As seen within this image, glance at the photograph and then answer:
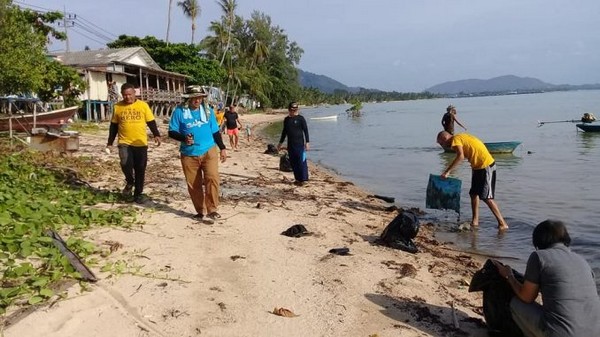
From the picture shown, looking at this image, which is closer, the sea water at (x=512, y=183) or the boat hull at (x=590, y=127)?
the sea water at (x=512, y=183)

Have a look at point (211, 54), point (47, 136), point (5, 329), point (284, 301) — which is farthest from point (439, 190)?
point (211, 54)

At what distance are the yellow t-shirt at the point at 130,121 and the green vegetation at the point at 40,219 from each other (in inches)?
34.8

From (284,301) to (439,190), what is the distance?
4.68m

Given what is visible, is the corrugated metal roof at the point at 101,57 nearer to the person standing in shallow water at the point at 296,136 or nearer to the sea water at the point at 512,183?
the sea water at the point at 512,183

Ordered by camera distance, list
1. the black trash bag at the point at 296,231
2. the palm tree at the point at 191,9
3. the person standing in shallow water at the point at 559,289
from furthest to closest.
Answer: the palm tree at the point at 191,9
the black trash bag at the point at 296,231
the person standing in shallow water at the point at 559,289

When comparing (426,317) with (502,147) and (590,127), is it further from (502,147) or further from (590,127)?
(590,127)

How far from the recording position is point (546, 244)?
342 centimetres

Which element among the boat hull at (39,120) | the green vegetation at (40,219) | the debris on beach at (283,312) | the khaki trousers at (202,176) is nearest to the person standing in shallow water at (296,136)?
the khaki trousers at (202,176)

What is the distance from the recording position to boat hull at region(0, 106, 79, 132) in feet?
42.8

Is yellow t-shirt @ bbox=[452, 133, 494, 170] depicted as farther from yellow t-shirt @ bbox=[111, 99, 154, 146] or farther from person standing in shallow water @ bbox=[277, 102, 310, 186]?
yellow t-shirt @ bbox=[111, 99, 154, 146]

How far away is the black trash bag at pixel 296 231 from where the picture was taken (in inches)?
247

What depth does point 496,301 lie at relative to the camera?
3.88 m

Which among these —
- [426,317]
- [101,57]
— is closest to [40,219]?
[426,317]

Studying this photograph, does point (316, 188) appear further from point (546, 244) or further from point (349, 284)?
point (546, 244)
